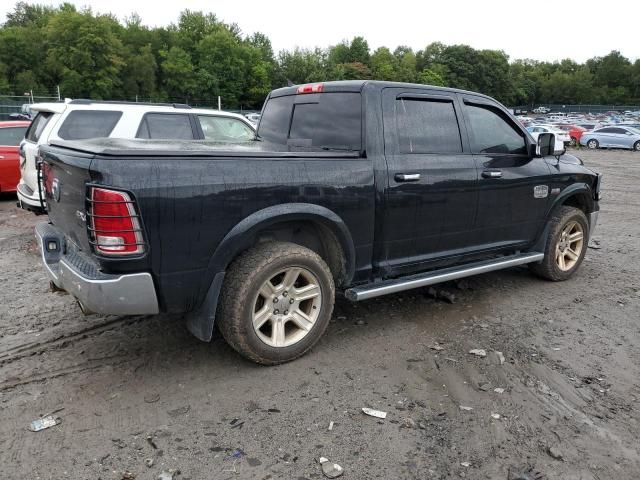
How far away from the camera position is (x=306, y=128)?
468 cm

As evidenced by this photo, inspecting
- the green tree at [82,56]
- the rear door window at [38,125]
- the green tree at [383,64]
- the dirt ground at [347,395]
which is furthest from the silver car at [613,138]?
the green tree at [383,64]

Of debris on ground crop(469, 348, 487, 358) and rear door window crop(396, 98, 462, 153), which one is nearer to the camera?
debris on ground crop(469, 348, 487, 358)

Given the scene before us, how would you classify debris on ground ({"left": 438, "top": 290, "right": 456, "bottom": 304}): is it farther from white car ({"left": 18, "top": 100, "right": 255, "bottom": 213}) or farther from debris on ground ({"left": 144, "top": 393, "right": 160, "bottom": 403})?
white car ({"left": 18, "top": 100, "right": 255, "bottom": 213})

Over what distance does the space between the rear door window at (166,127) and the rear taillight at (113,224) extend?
16.5 feet

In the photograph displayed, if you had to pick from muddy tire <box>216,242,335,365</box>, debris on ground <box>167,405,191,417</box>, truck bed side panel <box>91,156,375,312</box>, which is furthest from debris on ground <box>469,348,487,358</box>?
debris on ground <box>167,405,191,417</box>

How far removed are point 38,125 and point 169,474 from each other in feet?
21.6

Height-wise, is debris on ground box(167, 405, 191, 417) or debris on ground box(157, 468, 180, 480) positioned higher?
debris on ground box(167, 405, 191, 417)

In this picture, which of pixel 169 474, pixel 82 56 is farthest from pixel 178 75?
pixel 169 474

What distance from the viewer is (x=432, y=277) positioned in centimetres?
444

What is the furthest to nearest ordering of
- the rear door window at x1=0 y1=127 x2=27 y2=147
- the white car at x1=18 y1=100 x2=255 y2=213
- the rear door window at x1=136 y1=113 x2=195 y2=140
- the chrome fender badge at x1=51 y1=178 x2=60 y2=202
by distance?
the rear door window at x1=0 y1=127 x2=27 y2=147 < the rear door window at x1=136 y1=113 x2=195 y2=140 < the white car at x1=18 y1=100 x2=255 y2=213 < the chrome fender badge at x1=51 y1=178 x2=60 y2=202

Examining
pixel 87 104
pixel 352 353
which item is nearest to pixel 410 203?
pixel 352 353

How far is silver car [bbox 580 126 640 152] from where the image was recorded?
31.1 meters

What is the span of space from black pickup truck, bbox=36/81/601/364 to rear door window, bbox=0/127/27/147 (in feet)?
22.6

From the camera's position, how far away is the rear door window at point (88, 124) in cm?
739
